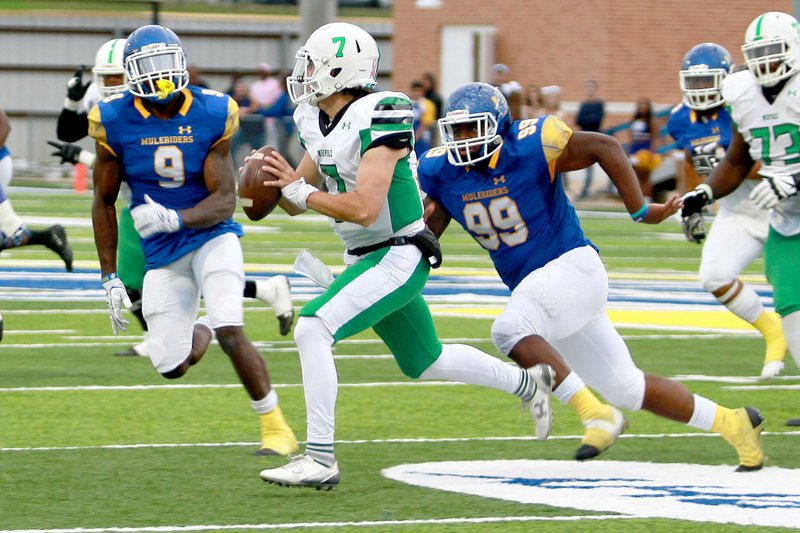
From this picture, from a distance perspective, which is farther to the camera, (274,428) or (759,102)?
(759,102)

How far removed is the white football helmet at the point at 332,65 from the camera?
226 inches

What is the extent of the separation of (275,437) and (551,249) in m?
1.32

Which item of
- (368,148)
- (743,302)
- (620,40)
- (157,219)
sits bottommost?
(743,302)

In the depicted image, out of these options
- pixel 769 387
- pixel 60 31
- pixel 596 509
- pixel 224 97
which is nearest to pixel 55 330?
pixel 224 97

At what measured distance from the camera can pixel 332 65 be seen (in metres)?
5.73

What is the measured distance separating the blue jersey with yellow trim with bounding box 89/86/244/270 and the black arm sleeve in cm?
242

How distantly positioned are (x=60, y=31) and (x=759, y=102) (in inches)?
925

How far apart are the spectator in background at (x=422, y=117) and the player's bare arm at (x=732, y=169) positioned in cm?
1472

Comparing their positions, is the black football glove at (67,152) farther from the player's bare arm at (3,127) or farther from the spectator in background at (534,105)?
the spectator in background at (534,105)

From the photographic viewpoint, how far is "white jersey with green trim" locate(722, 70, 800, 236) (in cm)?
718

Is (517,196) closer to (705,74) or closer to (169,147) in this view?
(169,147)

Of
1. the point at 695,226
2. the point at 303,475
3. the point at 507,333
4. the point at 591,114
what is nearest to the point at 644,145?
the point at 591,114

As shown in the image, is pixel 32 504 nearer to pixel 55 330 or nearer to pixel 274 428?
pixel 274 428

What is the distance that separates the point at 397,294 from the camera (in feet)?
18.7
